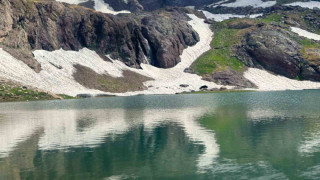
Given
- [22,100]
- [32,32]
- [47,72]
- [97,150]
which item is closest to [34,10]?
[32,32]

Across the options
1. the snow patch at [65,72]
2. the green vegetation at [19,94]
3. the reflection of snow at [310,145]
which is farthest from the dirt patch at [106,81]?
the reflection of snow at [310,145]

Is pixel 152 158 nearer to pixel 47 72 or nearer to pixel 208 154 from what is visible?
pixel 208 154

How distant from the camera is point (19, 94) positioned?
5212 inches

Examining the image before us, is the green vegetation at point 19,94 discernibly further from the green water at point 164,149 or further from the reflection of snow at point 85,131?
the green water at point 164,149

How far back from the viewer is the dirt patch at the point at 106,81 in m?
169

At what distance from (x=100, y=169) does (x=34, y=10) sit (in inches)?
6646

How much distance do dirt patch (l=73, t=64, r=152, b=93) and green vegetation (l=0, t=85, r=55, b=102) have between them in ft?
98.7

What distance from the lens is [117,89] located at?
17112 cm

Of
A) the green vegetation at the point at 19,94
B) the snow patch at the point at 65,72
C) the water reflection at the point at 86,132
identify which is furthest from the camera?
the snow patch at the point at 65,72

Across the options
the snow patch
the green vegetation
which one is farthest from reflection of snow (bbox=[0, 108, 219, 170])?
the snow patch

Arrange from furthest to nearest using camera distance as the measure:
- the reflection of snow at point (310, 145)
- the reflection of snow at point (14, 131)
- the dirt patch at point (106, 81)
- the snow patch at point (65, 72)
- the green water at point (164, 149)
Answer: the dirt patch at point (106, 81)
the snow patch at point (65, 72)
the reflection of snow at point (14, 131)
the reflection of snow at point (310, 145)
the green water at point (164, 149)

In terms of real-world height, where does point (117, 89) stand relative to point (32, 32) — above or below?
below

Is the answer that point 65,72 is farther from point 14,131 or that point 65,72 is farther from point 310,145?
point 310,145

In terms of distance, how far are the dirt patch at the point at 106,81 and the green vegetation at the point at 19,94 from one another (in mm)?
30076
